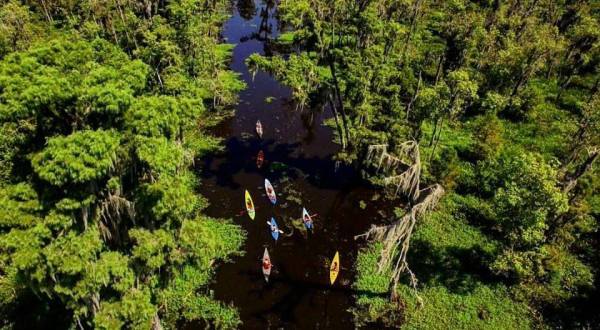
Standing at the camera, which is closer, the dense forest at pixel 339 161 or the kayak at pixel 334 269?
the dense forest at pixel 339 161

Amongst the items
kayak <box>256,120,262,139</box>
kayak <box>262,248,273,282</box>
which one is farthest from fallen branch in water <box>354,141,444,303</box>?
kayak <box>256,120,262,139</box>

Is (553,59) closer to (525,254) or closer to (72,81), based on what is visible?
(525,254)

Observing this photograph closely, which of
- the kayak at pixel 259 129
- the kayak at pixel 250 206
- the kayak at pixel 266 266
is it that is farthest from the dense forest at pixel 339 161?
the kayak at pixel 259 129

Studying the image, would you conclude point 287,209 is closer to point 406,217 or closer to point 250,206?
point 250,206

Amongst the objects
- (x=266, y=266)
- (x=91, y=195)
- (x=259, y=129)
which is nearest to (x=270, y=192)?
(x=266, y=266)

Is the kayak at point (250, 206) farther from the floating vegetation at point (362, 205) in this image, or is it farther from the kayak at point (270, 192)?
the floating vegetation at point (362, 205)
